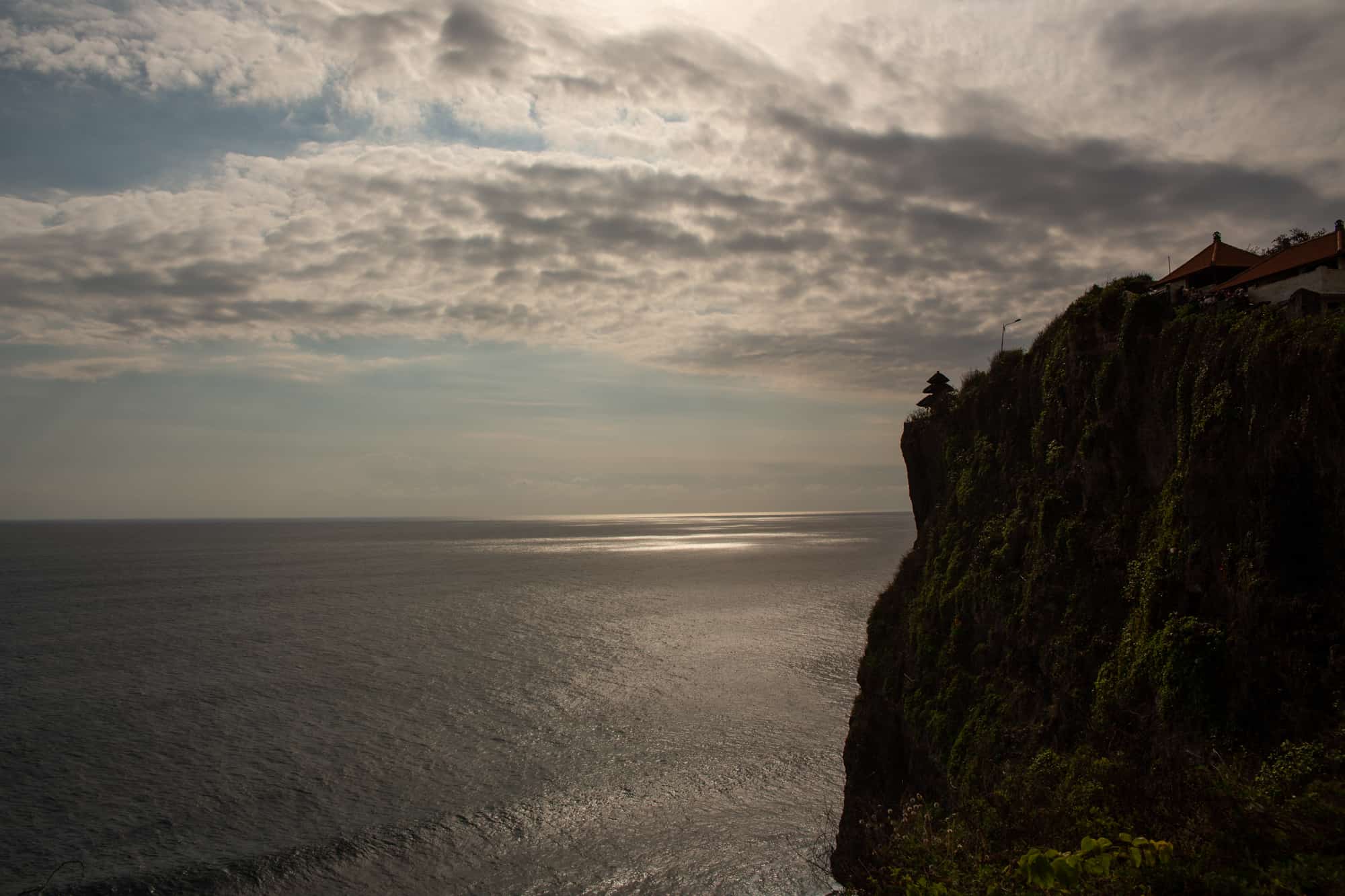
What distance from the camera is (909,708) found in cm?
3056

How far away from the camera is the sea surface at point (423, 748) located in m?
31.9

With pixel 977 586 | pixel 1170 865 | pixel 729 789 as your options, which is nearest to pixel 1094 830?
pixel 1170 865

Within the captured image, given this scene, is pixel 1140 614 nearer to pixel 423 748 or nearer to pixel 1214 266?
pixel 1214 266

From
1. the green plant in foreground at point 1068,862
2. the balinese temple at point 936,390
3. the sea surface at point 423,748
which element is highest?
the balinese temple at point 936,390

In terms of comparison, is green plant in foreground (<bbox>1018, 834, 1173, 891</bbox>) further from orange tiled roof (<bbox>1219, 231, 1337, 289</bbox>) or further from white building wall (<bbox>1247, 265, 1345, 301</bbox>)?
orange tiled roof (<bbox>1219, 231, 1337, 289</bbox>)

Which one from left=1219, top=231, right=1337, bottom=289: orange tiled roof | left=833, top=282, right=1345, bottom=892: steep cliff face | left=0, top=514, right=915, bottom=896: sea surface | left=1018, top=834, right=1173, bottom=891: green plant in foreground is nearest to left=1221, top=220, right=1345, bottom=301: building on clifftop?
left=1219, top=231, right=1337, bottom=289: orange tiled roof

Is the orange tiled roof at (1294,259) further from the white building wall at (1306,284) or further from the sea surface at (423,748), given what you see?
the sea surface at (423,748)

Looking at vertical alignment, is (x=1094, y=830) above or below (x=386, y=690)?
above

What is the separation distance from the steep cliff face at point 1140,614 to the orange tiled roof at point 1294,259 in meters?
4.64

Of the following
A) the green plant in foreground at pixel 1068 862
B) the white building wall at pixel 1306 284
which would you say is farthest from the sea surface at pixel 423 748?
the white building wall at pixel 1306 284

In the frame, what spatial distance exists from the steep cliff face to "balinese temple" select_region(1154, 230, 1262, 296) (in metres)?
5.98

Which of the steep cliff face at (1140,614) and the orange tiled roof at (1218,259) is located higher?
the orange tiled roof at (1218,259)

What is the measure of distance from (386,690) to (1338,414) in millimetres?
52515

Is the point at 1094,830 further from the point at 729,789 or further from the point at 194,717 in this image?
the point at 194,717
